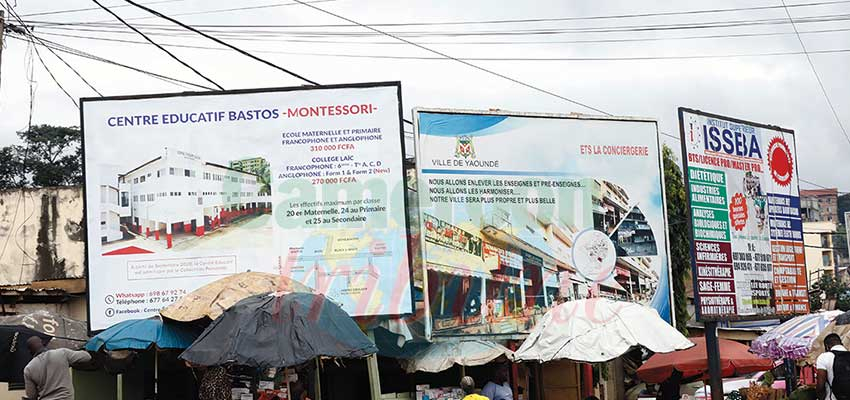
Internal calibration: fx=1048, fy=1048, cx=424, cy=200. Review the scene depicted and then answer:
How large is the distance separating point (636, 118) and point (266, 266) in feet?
25.4

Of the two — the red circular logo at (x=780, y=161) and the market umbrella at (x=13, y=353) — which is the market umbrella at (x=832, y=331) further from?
the market umbrella at (x=13, y=353)

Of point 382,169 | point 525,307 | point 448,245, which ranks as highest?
point 382,169

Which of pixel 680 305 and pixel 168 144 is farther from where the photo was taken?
pixel 680 305

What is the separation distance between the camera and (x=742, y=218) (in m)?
20.0

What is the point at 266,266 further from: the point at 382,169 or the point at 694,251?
the point at 694,251

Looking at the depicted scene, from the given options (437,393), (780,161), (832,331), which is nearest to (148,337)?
(437,393)

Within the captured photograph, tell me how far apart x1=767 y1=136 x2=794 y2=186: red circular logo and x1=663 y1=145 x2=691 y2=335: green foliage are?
3.85m

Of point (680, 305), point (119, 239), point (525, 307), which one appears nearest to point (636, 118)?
point (525, 307)

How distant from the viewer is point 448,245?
18.4 meters

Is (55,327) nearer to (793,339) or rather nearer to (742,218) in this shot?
(793,339)

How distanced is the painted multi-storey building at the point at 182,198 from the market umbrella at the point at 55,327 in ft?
5.68

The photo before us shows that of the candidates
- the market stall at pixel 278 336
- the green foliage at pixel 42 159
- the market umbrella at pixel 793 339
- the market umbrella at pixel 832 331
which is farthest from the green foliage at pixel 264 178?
the green foliage at pixel 42 159

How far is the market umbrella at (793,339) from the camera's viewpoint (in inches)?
638

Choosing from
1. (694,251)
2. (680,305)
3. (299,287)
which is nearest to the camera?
(299,287)
